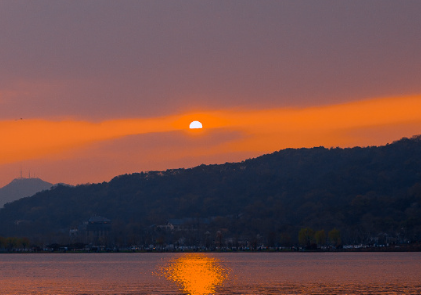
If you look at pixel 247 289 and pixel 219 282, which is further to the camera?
pixel 219 282

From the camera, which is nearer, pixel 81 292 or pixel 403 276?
pixel 81 292

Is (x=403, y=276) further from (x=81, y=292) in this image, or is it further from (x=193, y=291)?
(x=81, y=292)

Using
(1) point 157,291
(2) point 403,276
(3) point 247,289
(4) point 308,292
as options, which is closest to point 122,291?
(1) point 157,291

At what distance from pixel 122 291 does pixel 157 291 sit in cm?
371

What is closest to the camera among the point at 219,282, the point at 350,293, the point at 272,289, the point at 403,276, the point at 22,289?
the point at 350,293

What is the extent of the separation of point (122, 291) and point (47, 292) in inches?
323

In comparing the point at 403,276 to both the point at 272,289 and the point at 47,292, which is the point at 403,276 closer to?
the point at 272,289

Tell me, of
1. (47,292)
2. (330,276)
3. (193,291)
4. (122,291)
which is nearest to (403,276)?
(330,276)

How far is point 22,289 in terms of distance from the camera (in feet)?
299

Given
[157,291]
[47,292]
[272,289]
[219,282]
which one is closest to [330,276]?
[219,282]

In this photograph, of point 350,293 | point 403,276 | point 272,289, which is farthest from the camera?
point 403,276

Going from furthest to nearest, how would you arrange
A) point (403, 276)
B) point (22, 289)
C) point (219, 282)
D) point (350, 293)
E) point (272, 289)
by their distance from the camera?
point (403, 276)
point (219, 282)
point (22, 289)
point (272, 289)
point (350, 293)

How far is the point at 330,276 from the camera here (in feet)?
356

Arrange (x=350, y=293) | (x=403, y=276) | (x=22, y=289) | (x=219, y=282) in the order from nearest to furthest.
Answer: (x=350, y=293)
(x=22, y=289)
(x=219, y=282)
(x=403, y=276)
